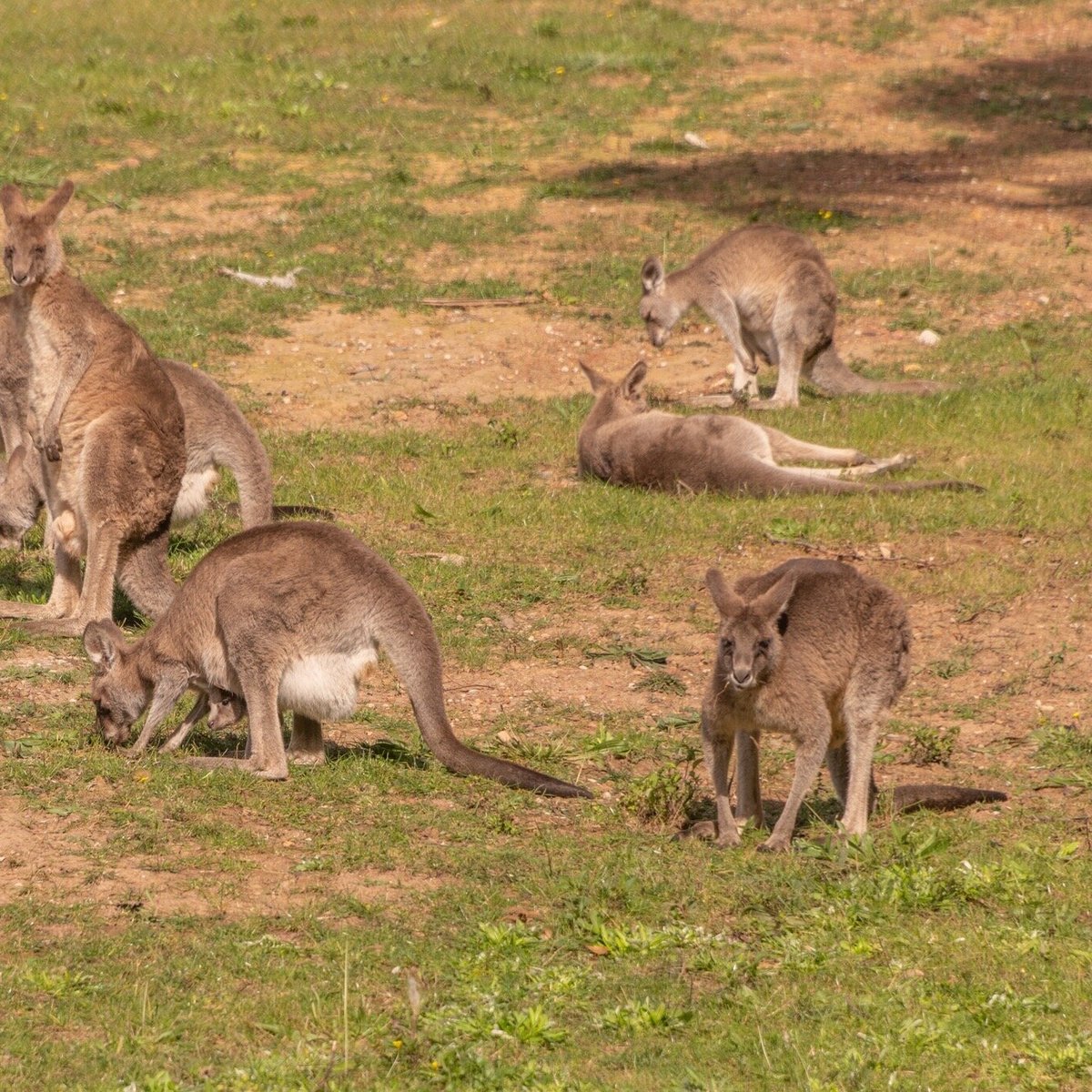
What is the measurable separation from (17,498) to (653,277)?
537 centimetres

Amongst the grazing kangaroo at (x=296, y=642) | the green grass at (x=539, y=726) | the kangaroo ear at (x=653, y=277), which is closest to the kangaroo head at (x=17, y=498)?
the green grass at (x=539, y=726)

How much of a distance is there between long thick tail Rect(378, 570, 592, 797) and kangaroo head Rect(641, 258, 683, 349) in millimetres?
6852

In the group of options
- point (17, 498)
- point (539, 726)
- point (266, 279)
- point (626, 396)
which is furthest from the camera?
point (266, 279)

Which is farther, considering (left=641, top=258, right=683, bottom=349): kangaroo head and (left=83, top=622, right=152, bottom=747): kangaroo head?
(left=641, top=258, right=683, bottom=349): kangaroo head

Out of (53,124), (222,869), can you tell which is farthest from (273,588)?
(53,124)

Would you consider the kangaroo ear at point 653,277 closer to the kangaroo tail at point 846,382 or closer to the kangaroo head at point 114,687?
the kangaroo tail at point 846,382

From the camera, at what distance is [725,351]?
46.7 feet

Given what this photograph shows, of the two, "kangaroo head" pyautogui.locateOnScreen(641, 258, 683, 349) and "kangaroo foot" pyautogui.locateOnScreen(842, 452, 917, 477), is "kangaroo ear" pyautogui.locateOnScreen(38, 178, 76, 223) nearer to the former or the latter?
"kangaroo foot" pyautogui.locateOnScreen(842, 452, 917, 477)

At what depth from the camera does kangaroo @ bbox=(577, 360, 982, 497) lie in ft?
35.1

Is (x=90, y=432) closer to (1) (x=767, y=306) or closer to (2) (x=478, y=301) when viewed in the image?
(1) (x=767, y=306)

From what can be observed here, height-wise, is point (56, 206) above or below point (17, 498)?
above

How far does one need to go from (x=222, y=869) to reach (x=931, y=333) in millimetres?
9087

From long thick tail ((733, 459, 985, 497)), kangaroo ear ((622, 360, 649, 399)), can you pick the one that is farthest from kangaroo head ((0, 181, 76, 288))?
long thick tail ((733, 459, 985, 497))

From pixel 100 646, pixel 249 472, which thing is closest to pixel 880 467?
pixel 249 472
